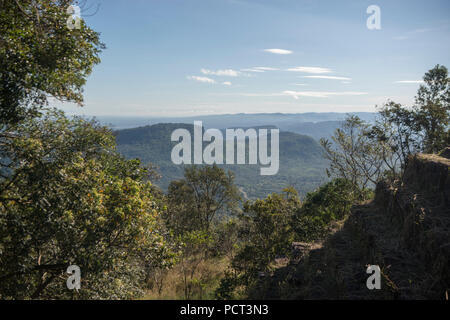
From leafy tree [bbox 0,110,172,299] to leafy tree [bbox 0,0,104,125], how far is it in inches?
26.7

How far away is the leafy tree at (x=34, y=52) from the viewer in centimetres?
583

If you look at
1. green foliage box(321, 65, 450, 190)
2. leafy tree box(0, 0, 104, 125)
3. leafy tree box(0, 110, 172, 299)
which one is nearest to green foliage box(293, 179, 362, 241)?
green foliage box(321, 65, 450, 190)

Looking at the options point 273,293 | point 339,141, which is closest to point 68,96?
point 273,293

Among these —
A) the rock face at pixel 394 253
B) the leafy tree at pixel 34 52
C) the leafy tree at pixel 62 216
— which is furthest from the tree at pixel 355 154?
the leafy tree at pixel 34 52

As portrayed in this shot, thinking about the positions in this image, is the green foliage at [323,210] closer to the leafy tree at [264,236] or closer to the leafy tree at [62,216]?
the leafy tree at [264,236]

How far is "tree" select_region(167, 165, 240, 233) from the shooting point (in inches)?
1180

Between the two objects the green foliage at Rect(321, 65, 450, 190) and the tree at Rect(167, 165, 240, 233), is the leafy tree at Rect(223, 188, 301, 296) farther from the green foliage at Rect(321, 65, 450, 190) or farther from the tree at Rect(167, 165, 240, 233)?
the tree at Rect(167, 165, 240, 233)

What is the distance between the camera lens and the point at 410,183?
8.81m

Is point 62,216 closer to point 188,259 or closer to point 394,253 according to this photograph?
point 188,259

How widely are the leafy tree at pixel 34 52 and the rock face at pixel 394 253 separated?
7.61 m

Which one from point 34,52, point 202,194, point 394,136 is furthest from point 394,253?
point 202,194
